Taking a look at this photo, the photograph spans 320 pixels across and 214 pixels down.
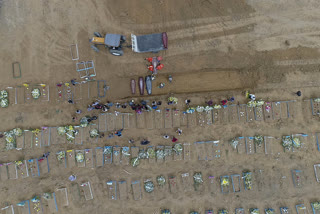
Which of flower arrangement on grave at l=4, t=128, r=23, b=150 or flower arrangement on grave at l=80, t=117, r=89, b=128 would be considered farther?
flower arrangement on grave at l=4, t=128, r=23, b=150

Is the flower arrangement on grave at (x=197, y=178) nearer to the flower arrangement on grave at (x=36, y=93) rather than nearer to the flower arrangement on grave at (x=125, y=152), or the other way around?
the flower arrangement on grave at (x=125, y=152)

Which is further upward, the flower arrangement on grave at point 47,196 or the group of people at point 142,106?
the group of people at point 142,106

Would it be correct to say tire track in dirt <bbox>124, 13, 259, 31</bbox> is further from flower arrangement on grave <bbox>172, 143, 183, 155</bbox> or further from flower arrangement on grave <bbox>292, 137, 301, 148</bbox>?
flower arrangement on grave <bbox>292, 137, 301, 148</bbox>

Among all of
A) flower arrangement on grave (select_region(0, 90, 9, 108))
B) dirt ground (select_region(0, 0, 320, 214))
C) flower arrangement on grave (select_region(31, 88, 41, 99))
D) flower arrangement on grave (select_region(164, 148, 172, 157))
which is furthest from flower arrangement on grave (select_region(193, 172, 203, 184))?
flower arrangement on grave (select_region(0, 90, 9, 108))

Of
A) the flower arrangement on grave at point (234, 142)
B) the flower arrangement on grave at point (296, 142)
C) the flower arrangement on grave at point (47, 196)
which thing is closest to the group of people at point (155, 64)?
the flower arrangement on grave at point (234, 142)

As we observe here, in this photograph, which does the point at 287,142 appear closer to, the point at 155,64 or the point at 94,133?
the point at 155,64

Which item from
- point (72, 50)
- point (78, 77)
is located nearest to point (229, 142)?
point (78, 77)

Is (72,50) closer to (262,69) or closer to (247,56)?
(247,56)

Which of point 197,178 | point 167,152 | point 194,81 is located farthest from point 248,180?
point 194,81

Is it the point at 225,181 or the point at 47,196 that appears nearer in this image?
the point at 225,181
